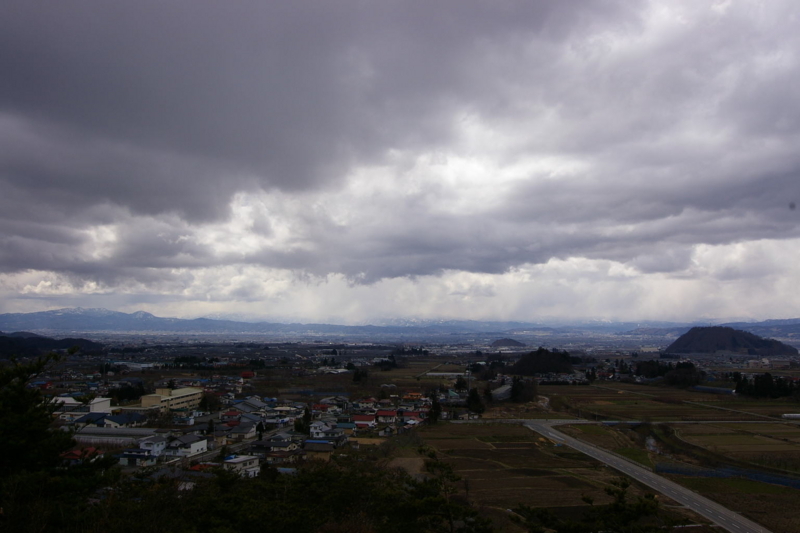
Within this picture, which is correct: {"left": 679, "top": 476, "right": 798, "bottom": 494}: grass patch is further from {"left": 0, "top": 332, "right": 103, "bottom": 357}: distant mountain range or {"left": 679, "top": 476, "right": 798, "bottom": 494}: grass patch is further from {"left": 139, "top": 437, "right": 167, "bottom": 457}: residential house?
{"left": 0, "top": 332, "right": 103, "bottom": 357}: distant mountain range

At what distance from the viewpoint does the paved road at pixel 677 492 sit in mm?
14039

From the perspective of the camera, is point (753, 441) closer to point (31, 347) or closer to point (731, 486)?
point (731, 486)

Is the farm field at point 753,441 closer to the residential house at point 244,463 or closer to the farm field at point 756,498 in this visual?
the farm field at point 756,498

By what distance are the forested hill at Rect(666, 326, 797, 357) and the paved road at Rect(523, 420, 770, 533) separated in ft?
340

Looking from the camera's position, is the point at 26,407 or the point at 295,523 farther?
the point at 26,407

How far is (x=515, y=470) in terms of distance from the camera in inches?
764

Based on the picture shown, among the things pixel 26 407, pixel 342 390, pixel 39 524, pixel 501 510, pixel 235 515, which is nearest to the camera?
pixel 39 524

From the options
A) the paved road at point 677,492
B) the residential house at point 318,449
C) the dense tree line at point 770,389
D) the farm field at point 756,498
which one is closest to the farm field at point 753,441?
the farm field at point 756,498

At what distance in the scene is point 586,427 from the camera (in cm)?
2917

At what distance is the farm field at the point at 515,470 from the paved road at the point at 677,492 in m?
0.78

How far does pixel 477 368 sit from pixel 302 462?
49.6 meters

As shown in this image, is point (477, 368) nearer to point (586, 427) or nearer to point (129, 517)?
point (586, 427)

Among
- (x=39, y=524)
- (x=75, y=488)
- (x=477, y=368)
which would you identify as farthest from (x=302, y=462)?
(x=477, y=368)

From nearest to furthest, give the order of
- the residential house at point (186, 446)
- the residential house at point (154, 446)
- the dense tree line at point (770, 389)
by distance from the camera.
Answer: the residential house at point (154, 446) → the residential house at point (186, 446) → the dense tree line at point (770, 389)
